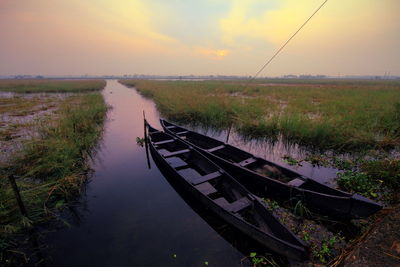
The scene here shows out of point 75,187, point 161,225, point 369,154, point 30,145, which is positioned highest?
point 30,145

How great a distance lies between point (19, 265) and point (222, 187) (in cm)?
391

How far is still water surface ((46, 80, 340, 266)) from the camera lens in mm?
2943

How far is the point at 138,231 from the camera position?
3.52m

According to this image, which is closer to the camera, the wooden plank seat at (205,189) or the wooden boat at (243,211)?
the wooden boat at (243,211)

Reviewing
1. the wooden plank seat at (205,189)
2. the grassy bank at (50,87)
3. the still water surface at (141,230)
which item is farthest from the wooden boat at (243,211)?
the grassy bank at (50,87)

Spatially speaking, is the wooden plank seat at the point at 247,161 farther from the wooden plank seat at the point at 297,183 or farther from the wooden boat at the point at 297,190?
the wooden plank seat at the point at 297,183

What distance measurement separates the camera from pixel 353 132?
23.4ft

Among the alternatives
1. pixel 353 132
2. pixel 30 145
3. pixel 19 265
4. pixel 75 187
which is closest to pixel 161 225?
pixel 19 265

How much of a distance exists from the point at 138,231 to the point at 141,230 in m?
0.06

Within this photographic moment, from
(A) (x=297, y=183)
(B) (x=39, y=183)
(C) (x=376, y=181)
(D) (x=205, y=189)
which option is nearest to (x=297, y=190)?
(A) (x=297, y=183)

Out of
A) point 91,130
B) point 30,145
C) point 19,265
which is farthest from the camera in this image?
point 91,130

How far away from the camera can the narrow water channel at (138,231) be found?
294cm

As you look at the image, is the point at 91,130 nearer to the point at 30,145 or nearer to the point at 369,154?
the point at 30,145

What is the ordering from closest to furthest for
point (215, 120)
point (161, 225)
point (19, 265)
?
point (19, 265), point (161, 225), point (215, 120)
